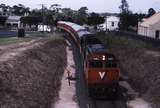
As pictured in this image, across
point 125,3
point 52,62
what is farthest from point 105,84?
point 125,3

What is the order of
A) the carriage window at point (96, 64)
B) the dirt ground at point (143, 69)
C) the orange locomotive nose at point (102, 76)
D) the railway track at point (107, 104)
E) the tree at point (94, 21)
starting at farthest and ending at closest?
the tree at point (94, 21) < the dirt ground at point (143, 69) < the carriage window at point (96, 64) < the orange locomotive nose at point (102, 76) < the railway track at point (107, 104)

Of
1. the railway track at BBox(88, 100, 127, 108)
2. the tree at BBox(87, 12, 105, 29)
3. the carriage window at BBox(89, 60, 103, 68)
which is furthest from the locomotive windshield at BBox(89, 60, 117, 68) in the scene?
the tree at BBox(87, 12, 105, 29)

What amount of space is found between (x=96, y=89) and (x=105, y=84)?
696mm

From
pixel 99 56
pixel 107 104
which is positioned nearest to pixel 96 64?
pixel 99 56

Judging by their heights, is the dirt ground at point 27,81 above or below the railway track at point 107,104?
above

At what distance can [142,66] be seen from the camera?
146 feet

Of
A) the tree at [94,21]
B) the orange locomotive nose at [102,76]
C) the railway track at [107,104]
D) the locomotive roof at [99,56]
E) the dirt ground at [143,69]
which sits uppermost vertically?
the locomotive roof at [99,56]

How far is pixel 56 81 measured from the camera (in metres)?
39.0

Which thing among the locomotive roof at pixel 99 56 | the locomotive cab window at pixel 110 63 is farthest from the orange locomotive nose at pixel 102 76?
the locomotive roof at pixel 99 56

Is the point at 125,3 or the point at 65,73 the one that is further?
the point at 125,3

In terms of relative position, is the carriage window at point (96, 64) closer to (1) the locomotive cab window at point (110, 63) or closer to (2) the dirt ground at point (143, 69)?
(1) the locomotive cab window at point (110, 63)

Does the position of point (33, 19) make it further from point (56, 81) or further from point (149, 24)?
point (56, 81)

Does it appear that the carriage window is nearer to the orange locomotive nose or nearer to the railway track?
the orange locomotive nose

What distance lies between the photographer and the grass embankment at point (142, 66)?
34.8m
